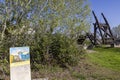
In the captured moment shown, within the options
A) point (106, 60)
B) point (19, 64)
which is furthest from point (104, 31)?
point (19, 64)

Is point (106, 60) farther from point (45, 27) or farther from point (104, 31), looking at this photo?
point (104, 31)

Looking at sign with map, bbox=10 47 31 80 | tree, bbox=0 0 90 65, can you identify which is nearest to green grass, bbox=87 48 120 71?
tree, bbox=0 0 90 65

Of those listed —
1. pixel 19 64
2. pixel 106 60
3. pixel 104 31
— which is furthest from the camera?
pixel 104 31

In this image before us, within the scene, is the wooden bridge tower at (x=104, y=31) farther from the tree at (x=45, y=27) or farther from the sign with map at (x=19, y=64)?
the sign with map at (x=19, y=64)

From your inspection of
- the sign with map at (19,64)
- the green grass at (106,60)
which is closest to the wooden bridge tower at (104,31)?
the green grass at (106,60)

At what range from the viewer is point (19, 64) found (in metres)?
8.08

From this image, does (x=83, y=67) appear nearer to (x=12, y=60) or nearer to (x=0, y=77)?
(x=0, y=77)

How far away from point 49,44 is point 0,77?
3226 millimetres

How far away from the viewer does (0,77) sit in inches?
407

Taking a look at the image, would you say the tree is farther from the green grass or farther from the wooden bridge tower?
the wooden bridge tower

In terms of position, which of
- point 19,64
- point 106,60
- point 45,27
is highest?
point 45,27

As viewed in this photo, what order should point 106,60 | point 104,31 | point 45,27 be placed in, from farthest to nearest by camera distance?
point 104,31 → point 106,60 → point 45,27

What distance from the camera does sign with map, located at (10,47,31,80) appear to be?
26.0 ft

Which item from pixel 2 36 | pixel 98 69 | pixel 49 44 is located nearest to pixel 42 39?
pixel 49 44
